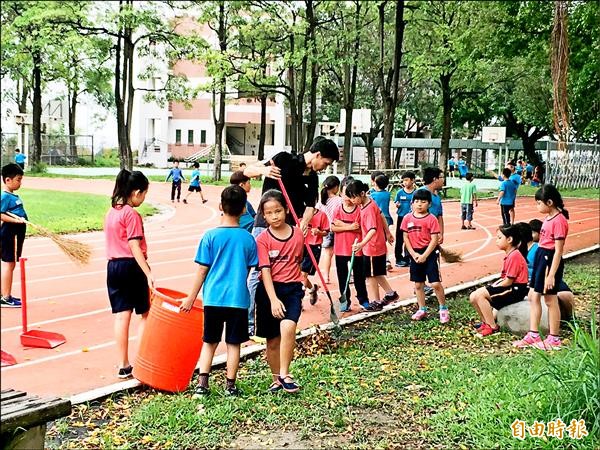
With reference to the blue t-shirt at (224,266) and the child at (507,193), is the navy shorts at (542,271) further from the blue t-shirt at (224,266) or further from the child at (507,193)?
the child at (507,193)

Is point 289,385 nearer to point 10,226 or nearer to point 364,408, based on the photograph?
point 364,408

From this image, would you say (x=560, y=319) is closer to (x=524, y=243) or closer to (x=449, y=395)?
(x=524, y=243)

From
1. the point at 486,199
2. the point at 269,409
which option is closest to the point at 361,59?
the point at 486,199

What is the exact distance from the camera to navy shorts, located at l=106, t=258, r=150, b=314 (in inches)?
218

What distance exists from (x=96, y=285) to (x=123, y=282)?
4.35 metres

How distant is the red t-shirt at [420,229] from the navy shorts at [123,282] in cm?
323

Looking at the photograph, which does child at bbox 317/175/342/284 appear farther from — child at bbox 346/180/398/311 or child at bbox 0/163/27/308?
child at bbox 0/163/27/308

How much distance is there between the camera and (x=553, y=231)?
6.54 meters

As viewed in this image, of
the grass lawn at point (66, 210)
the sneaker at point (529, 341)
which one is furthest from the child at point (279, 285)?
the grass lawn at point (66, 210)

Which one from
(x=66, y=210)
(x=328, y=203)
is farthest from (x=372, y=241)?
(x=66, y=210)

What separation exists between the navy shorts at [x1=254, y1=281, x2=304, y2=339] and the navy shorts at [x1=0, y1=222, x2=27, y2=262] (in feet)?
12.6

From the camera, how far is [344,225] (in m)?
8.14

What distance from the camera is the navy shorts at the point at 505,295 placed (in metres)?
7.22

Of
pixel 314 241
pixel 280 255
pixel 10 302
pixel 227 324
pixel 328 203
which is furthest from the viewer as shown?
pixel 328 203
